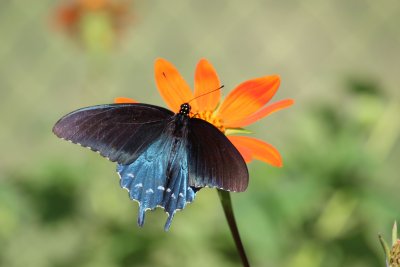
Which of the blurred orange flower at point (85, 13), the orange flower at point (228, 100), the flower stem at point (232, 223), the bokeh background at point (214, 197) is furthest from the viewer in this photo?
the blurred orange flower at point (85, 13)

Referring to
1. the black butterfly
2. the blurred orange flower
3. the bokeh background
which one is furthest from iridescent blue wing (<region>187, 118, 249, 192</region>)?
the blurred orange flower

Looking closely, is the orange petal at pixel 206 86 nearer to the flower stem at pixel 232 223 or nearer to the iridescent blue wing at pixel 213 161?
the iridescent blue wing at pixel 213 161

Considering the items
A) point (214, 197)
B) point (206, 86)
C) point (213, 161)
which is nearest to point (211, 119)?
point (206, 86)

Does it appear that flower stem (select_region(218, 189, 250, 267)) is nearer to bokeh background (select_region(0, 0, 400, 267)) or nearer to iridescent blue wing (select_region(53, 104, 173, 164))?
iridescent blue wing (select_region(53, 104, 173, 164))

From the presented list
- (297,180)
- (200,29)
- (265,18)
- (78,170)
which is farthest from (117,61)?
(297,180)

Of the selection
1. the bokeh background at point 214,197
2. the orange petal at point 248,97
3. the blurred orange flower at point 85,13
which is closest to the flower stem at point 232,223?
the orange petal at point 248,97
